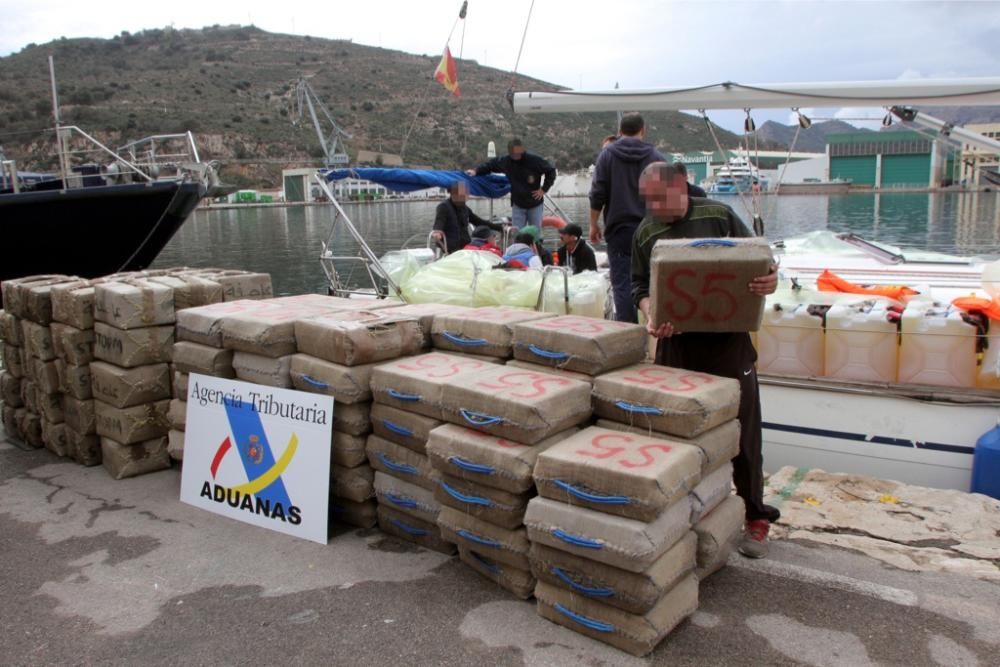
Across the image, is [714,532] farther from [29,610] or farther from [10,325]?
[10,325]

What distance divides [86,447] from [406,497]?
2.80 metres

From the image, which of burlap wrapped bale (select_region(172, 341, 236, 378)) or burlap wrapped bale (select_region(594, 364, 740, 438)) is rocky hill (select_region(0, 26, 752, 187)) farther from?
burlap wrapped bale (select_region(594, 364, 740, 438))

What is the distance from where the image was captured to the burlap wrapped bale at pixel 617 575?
264cm

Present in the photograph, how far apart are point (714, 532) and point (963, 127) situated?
6268 millimetres

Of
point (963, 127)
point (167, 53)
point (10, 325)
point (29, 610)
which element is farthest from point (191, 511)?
point (167, 53)

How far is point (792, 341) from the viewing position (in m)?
5.56

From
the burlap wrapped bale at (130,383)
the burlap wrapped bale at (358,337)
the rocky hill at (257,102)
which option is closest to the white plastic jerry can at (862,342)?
the burlap wrapped bale at (358,337)

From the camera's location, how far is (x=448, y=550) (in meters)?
3.58

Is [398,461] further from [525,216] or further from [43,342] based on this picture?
[525,216]

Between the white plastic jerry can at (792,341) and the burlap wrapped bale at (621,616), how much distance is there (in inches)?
120

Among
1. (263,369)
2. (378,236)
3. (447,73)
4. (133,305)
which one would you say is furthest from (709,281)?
(378,236)

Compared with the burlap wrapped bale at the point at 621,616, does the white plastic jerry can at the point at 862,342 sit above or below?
above

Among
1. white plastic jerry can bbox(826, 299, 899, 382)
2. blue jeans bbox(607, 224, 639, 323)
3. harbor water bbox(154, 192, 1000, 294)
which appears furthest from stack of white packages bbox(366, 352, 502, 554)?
harbor water bbox(154, 192, 1000, 294)

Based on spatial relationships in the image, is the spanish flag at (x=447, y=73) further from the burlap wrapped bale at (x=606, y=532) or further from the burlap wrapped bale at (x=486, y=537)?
the burlap wrapped bale at (x=606, y=532)
